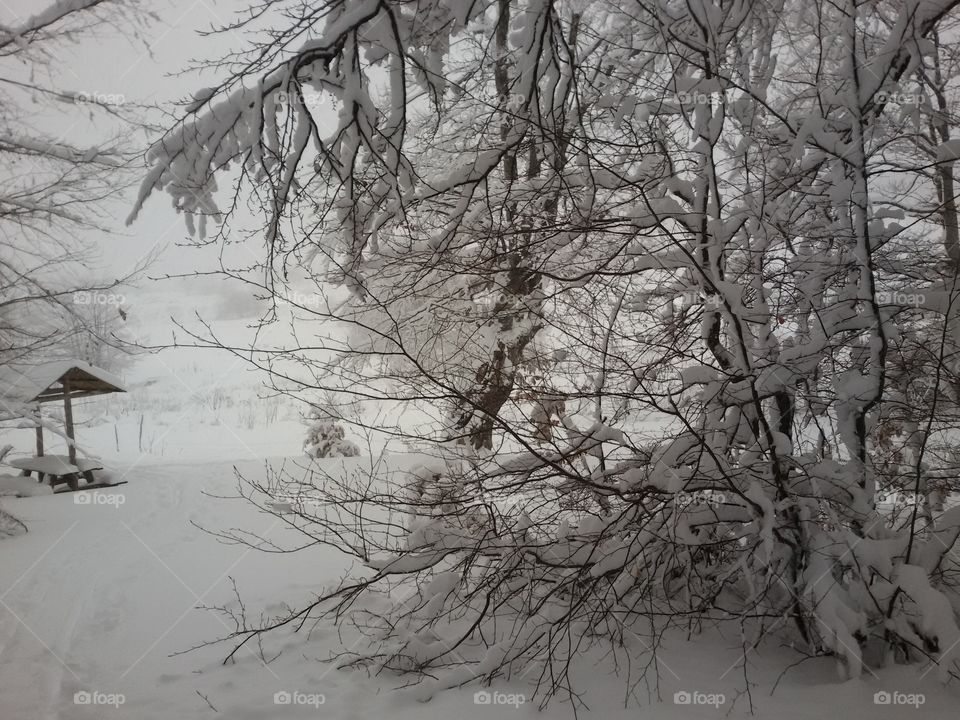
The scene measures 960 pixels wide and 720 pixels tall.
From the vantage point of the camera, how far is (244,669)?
457cm

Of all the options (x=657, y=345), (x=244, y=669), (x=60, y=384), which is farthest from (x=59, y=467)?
(x=657, y=345)

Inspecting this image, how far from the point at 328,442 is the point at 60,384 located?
19.3 ft

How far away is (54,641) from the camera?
5570 millimetres

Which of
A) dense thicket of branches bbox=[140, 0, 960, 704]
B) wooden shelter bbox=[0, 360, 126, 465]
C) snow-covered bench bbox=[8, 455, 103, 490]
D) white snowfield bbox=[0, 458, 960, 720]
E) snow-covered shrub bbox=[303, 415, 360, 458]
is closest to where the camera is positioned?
dense thicket of branches bbox=[140, 0, 960, 704]

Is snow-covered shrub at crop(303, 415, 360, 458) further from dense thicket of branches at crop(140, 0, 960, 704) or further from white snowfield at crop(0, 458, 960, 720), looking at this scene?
dense thicket of branches at crop(140, 0, 960, 704)

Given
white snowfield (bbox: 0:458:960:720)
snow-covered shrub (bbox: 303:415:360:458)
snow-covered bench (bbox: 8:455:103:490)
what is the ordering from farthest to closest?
1. snow-covered shrub (bbox: 303:415:360:458)
2. snow-covered bench (bbox: 8:455:103:490)
3. white snowfield (bbox: 0:458:960:720)

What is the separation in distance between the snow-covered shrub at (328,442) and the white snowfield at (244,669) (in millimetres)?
6854

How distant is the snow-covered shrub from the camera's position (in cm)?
1537

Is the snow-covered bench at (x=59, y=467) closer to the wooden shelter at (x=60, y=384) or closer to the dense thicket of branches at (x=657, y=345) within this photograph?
the wooden shelter at (x=60, y=384)

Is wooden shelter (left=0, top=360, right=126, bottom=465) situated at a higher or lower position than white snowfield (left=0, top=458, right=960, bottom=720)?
higher

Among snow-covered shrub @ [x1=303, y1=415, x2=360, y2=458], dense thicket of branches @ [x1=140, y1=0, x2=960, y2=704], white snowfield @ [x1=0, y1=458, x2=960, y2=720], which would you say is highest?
dense thicket of branches @ [x1=140, y1=0, x2=960, y2=704]

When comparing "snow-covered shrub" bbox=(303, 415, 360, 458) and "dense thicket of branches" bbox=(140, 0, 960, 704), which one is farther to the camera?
"snow-covered shrub" bbox=(303, 415, 360, 458)

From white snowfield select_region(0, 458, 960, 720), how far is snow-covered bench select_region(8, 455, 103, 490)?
4.06 meters

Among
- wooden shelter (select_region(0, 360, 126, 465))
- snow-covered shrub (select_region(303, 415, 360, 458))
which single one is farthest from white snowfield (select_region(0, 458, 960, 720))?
snow-covered shrub (select_region(303, 415, 360, 458))
